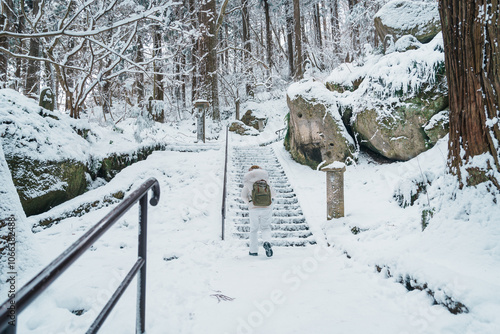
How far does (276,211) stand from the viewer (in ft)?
20.5

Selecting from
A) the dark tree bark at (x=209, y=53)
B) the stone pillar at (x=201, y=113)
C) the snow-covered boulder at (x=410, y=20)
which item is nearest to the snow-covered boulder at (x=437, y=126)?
the snow-covered boulder at (x=410, y=20)

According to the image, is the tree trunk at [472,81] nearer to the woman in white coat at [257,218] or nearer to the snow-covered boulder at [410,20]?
the woman in white coat at [257,218]

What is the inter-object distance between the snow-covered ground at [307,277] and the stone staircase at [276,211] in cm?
35

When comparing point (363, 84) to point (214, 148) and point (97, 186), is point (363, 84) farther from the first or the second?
point (97, 186)

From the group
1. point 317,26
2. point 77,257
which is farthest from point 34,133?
point 317,26

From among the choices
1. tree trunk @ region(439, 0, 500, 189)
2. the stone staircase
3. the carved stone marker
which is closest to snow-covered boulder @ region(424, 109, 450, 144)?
the stone staircase

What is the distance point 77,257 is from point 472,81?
352 centimetres

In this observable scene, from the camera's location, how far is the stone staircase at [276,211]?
533 cm

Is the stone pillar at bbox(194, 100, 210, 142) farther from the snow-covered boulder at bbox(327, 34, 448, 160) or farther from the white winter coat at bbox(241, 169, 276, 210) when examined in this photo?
the white winter coat at bbox(241, 169, 276, 210)

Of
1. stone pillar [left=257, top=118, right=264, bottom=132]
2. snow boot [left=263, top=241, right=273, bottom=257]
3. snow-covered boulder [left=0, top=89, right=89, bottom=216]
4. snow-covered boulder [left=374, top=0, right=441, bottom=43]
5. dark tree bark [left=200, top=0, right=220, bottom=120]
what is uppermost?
dark tree bark [left=200, top=0, right=220, bottom=120]

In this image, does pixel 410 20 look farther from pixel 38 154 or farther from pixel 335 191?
pixel 38 154

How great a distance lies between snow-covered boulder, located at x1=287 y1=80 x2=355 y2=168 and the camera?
8453mm

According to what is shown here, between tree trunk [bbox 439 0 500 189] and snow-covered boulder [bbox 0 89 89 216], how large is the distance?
6656 mm

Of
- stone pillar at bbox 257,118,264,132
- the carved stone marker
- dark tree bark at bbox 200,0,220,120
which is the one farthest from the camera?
stone pillar at bbox 257,118,264,132
